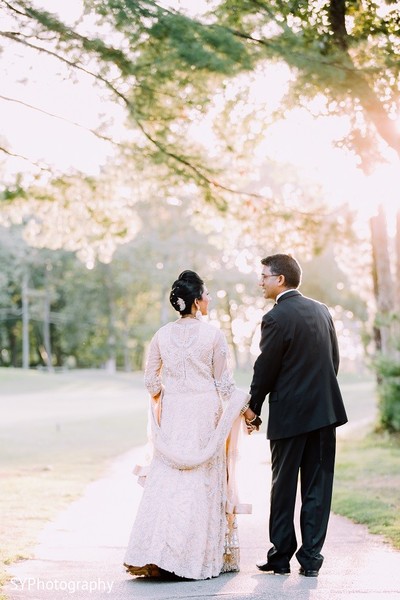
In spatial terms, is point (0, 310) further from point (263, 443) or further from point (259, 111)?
point (259, 111)

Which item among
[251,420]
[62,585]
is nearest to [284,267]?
[251,420]

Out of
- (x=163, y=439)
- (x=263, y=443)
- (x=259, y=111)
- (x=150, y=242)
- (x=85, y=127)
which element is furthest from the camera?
(x=150, y=242)

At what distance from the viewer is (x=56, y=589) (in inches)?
242

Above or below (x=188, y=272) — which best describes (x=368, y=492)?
below

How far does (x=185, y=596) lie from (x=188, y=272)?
2.29 meters

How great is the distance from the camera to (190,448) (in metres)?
6.67

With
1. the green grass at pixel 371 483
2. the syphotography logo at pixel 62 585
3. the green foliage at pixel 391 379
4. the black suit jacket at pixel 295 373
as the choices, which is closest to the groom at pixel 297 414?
the black suit jacket at pixel 295 373

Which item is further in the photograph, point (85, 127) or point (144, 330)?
point (144, 330)

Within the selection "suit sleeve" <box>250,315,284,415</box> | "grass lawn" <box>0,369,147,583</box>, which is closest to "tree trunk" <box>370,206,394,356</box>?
"grass lawn" <box>0,369,147,583</box>

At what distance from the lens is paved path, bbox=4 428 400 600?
572 centimetres

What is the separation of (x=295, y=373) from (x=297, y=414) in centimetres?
28

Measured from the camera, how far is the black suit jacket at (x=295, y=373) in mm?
6402

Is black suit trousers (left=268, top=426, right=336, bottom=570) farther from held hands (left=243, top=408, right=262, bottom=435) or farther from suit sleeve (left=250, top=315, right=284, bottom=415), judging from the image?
suit sleeve (left=250, top=315, right=284, bottom=415)

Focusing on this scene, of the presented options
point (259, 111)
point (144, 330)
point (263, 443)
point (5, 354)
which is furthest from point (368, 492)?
point (5, 354)
